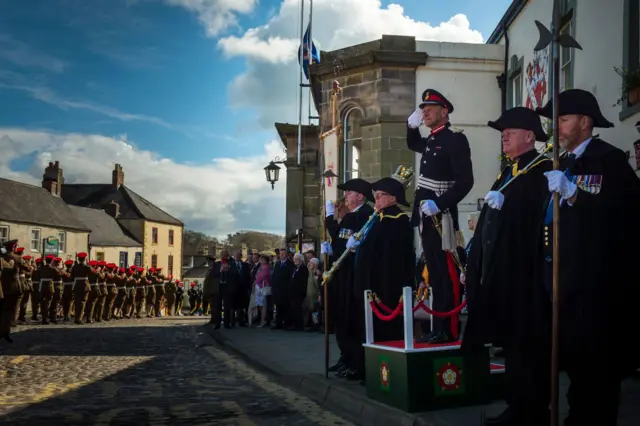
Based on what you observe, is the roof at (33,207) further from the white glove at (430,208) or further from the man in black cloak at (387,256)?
the white glove at (430,208)

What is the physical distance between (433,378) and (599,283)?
7.05 ft

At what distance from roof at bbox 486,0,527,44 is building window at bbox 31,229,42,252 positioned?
37527mm

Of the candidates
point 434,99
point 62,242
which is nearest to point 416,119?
point 434,99

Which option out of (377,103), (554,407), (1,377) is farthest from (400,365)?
(377,103)

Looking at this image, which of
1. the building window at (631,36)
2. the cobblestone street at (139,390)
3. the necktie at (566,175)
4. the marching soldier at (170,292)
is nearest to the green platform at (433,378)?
the cobblestone street at (139,390)

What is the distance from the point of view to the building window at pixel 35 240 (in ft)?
156

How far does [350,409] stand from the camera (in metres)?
6.70

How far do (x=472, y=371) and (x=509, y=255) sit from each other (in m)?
1.63

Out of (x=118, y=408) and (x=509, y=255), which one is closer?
(x=509, y=255)

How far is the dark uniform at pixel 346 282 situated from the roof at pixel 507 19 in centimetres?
910

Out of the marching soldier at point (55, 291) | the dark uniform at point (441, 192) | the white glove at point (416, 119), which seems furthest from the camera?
the marching soldier at point (55, 291)

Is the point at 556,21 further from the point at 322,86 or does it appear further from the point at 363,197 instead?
the point at 322,86

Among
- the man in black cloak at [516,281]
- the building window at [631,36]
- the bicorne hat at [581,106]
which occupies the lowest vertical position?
the man in black cloak at [516,281]

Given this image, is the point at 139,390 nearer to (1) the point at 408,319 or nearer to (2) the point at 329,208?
(2) the point at 329,208
